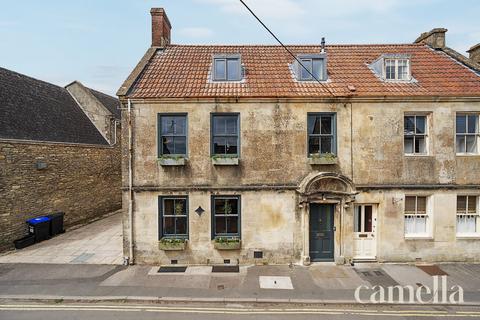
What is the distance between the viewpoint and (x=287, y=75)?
1356 centimetres

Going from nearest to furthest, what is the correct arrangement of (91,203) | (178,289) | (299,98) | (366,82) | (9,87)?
(178,289) → (299,98) → (366,82) → (9,87) → (91,203)

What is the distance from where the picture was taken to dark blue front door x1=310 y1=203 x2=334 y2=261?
12.3 metres

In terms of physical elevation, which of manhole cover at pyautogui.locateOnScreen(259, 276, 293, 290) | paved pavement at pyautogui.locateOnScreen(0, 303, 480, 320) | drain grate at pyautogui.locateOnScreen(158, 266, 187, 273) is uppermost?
manhole cover at pyautogui.locateOnScreen(259, 276, 293, 290)

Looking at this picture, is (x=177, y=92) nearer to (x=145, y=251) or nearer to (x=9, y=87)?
(x=145, y=251)

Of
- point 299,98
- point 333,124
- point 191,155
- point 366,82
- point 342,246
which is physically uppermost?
point 366,82

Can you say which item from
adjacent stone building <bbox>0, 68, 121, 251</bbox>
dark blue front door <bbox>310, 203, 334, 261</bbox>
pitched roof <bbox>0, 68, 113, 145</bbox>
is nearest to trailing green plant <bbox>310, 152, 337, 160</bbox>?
dark blue front door <bbox>310, 203, 334, 261</bbox>

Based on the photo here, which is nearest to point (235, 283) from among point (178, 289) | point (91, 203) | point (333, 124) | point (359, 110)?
point (178, 289)

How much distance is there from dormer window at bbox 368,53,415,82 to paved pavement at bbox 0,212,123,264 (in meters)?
15.0

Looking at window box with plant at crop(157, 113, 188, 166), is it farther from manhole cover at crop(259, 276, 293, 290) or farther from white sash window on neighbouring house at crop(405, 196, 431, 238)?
white sash window on neighbouring house at crop(405, 196, 431, 238)

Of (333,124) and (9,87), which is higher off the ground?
(9,87)

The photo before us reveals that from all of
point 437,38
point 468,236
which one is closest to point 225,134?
point 468,236

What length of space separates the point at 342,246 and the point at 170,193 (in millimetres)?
7809

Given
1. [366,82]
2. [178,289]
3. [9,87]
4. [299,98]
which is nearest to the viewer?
[178,289]

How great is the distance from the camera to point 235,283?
34.3 ft
